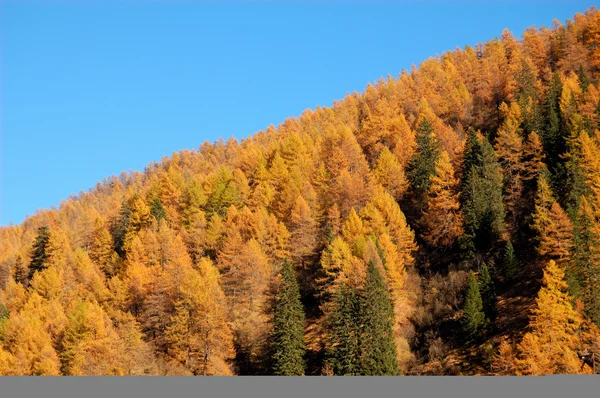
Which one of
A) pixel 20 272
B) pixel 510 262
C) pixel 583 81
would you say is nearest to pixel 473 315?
pixel 510 262

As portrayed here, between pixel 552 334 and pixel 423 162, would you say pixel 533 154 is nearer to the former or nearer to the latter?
pixel 423 162

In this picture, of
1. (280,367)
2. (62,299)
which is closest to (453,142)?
(280,367)

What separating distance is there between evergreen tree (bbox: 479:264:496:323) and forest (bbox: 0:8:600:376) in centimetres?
21

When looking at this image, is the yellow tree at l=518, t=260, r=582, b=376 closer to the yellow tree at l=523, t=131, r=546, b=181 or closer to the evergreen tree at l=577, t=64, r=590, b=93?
the yellow tree at l=523, t=131, r=546, b=181

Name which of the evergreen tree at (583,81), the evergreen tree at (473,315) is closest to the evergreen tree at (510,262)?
the evergreen tree at (473,315)

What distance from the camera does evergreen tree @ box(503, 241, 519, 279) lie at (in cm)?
6212

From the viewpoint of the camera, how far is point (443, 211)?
7300 cm

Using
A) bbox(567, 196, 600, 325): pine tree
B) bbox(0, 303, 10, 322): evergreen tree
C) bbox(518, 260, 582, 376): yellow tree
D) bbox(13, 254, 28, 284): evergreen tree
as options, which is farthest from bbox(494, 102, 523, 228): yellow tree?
bbox(13, 254, 28, 284): evergreen tree

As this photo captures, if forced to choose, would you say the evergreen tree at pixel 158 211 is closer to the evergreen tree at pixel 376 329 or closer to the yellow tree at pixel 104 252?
the yellow tree at pixel 104 252

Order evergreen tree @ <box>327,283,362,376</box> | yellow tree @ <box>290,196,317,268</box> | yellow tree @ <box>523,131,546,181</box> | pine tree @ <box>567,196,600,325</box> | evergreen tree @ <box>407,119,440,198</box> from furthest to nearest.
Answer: evergreen tree @ <box>407,119,440,198</box> < yellow tree @ <box>523,131,546,181</box> < yellow tree @ <box>290,196,317,268</box> < evergreen tree @ <box>327,283,362,376</box> < pine tree @ <box>567,196,600,325</box>

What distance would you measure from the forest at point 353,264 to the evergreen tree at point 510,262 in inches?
6.1

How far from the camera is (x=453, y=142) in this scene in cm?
9100

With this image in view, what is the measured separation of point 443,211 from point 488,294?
1609 cm

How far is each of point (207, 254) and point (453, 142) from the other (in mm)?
39068
